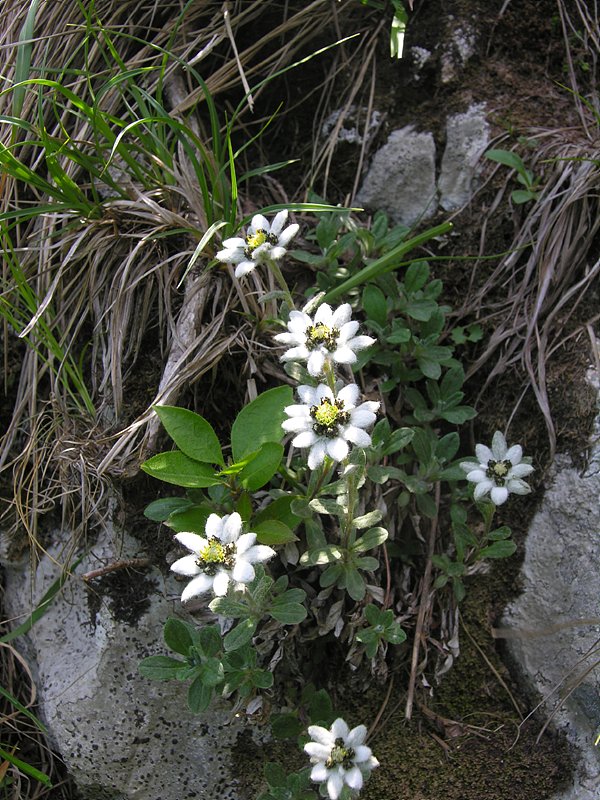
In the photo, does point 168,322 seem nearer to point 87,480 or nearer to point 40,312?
point 40,312

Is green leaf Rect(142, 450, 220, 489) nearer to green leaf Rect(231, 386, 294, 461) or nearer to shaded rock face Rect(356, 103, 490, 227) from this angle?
green leaf Rect(231, 386, 294, 461)

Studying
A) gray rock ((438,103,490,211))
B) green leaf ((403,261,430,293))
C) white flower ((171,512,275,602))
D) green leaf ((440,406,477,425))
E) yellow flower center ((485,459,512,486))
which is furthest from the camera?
gray rock ((438,103,490,211))

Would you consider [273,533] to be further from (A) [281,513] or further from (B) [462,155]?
(B) [462,155]

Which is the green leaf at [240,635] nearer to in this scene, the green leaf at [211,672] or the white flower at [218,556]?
A: the green leaf at [211,672]

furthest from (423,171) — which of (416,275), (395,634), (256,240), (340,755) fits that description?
(340,755)

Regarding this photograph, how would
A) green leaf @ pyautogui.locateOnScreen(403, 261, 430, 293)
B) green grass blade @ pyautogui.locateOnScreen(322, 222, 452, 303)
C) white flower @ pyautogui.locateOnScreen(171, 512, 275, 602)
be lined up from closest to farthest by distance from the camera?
white flower @ pyautogui.locateOnScreen(171, 512, 275, 602) < green grass blade @ pyautogui.locateOnScreen(322, 222, 452, 303) < green leaf @ pyautogui.locateOnScreen(403, 261, 430, 293)

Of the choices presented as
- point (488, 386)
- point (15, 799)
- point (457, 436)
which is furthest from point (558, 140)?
point (15, 799)

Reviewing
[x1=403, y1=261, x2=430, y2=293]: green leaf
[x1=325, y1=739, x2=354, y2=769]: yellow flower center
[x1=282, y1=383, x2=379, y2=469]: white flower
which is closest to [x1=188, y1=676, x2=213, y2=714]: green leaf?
[x1=325, y1=739, x2=354, y2=769]: yellow flower center
